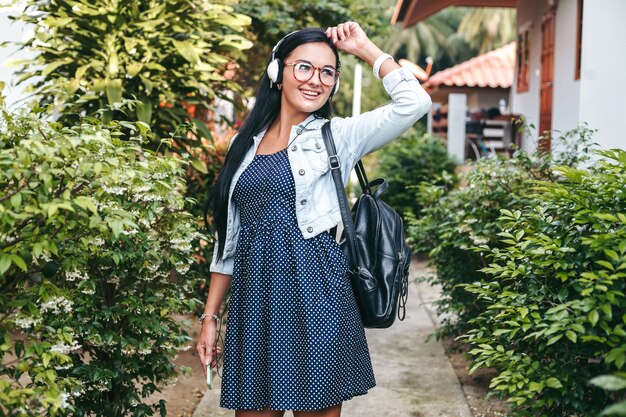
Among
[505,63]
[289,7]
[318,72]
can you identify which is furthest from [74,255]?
[505,63]

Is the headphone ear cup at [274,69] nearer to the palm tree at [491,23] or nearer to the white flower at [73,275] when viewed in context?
the white flower at [73,275]

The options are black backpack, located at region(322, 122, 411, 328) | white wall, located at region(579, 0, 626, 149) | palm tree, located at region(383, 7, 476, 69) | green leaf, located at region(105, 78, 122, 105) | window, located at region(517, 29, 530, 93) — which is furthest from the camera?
palm tree, located at region(383, 7, 476, 69)

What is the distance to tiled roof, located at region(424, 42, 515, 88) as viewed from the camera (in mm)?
18031

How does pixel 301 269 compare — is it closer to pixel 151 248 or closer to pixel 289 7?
pixel 151 248

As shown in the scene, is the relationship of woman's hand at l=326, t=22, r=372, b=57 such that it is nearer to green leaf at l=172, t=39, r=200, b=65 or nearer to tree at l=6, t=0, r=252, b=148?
tree at l=6, t=0, r=252, b=148

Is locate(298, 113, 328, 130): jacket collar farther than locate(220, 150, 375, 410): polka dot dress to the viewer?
Yes

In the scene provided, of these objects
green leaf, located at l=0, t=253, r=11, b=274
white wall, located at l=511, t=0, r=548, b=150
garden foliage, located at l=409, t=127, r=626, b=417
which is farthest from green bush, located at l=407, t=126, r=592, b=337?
white wall, located at l=511, t=0, r=548, b=150

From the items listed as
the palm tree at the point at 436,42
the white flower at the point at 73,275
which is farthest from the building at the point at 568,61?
the palm tree at the point at 436,42

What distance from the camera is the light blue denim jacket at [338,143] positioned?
282 centimetres

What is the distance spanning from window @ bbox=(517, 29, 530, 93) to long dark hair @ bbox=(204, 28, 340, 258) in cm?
984

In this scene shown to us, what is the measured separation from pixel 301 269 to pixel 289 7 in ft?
16.6

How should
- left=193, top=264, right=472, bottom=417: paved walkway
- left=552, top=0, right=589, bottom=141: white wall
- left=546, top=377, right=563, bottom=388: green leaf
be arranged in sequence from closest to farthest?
left=546, top=377, right=563, bottom=388: green leaf → left=193, top=264, right=472, bottom=417: paved walkway → left=552, top=0, right=589, bottom=141: white wall

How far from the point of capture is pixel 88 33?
5.00m

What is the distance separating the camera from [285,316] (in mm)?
2799
